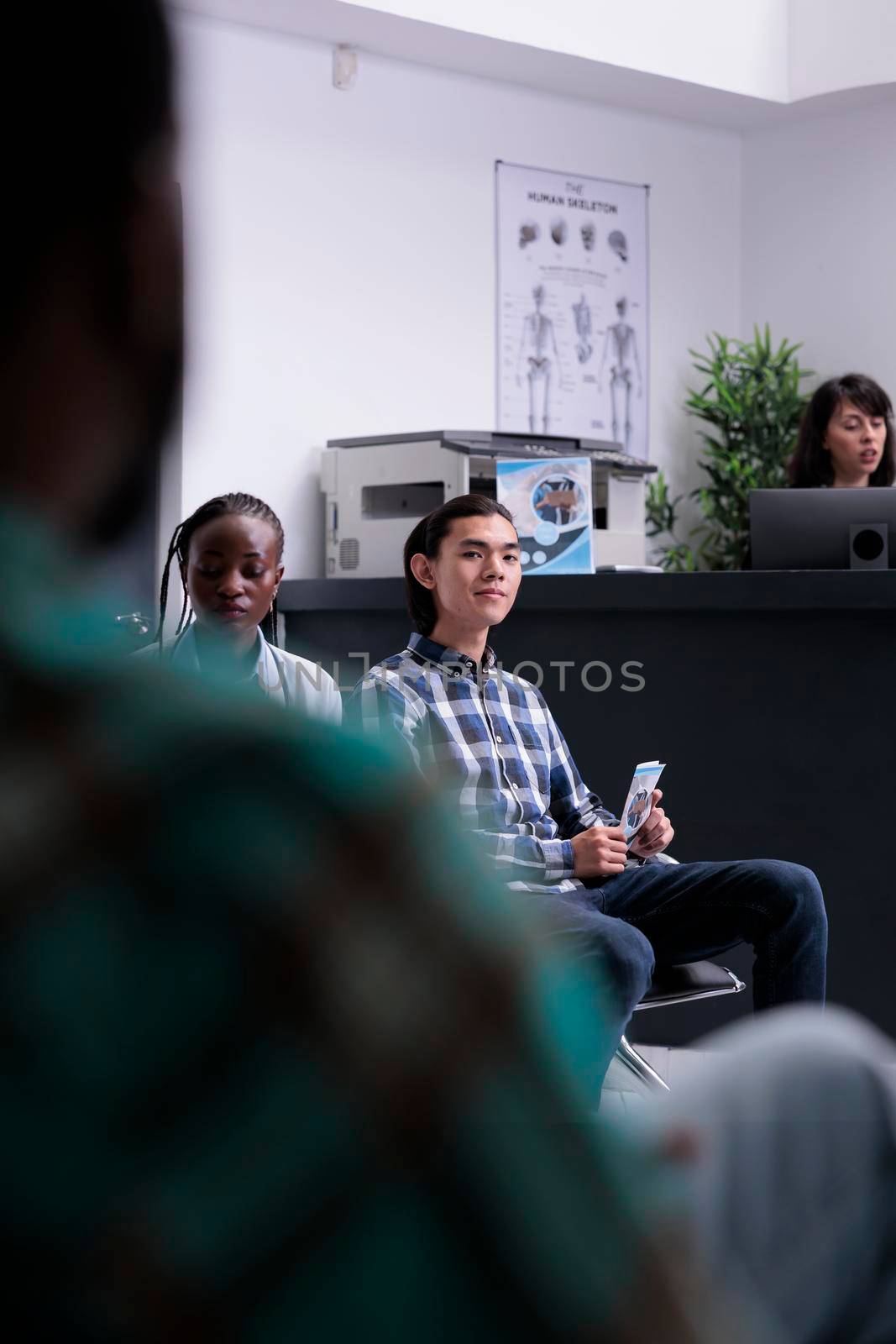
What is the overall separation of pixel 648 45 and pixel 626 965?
3855 mm

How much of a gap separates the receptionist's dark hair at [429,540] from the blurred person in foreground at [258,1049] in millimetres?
2315

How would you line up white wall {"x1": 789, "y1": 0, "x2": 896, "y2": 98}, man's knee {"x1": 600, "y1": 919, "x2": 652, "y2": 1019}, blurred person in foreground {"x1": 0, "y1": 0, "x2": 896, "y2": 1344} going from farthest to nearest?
white wall {"x1": 789, "y1": 0, "x2": 896, "y2": 98} < man's knee {"x1": 600, "y1": 919, "x2": 652, "y2": 1019} < blurred person in foreground {"x1": 0, "y1": 0, "x2": 896, "y2": 1344}

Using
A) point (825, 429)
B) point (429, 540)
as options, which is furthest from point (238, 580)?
point (825, 429)

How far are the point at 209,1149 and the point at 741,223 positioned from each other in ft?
19.7

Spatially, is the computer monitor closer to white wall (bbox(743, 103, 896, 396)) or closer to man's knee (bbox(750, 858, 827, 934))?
man's knee (bbox(750, 858, 827, 934))

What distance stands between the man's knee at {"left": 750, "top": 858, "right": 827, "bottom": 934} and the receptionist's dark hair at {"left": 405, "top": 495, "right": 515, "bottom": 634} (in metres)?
0.70

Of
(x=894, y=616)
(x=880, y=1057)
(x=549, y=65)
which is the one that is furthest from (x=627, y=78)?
(x=880, y=1057)

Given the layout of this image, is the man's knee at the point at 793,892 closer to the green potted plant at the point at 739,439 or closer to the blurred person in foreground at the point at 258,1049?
the blurred person in foreground at the point at 258,1049

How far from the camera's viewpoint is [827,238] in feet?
18.4

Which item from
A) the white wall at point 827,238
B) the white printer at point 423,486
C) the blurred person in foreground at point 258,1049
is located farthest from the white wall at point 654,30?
the blurred person in foreground at point 258,1049

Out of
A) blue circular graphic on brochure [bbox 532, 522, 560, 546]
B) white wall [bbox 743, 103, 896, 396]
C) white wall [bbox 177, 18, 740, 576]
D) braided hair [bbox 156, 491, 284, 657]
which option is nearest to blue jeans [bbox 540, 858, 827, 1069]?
braided hair [bbox 156, 491, 284, 657]

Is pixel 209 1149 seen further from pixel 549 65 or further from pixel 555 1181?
pixel 549 65

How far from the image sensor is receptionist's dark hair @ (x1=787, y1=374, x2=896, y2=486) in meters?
4.18

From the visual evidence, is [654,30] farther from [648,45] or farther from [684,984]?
[684,984]
